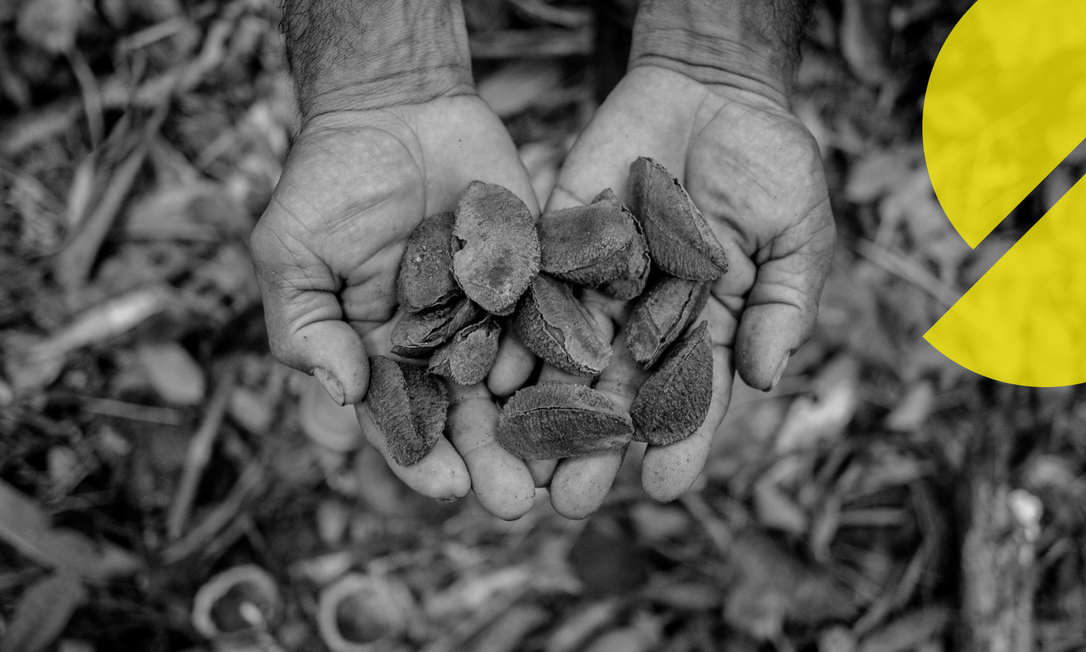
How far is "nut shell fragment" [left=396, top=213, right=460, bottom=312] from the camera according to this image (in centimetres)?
215

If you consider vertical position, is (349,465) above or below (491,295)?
below

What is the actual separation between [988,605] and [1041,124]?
77.4 inches

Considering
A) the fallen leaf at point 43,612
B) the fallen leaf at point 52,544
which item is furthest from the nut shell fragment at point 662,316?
the fallen leaf at point 43,612

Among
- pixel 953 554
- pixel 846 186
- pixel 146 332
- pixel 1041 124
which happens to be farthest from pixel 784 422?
pixel 146 332

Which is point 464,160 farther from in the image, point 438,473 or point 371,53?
point 438,473

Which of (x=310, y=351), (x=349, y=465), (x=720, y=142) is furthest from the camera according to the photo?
(x=349, y=465)

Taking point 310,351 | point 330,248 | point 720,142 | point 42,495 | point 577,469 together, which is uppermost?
point 720,142

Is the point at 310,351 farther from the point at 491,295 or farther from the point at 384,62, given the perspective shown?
the point at 384,62

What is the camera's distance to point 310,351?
2.01 meters

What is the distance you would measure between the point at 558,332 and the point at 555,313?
0.07 meters

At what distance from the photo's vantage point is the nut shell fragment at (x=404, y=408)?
6.53ft

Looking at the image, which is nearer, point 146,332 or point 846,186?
point 146,332

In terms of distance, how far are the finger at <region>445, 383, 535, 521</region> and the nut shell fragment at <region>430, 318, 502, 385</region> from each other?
8 cm

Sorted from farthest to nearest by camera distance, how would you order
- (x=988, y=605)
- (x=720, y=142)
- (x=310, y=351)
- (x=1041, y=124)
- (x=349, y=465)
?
(x=1041, y=124), (x=349, y=465), (x=988, y=605), (x=720, y=142), (x=310, y=351)
